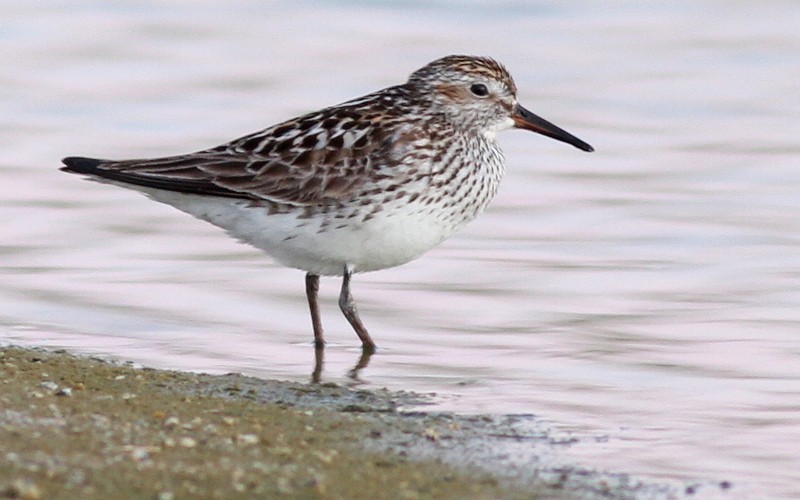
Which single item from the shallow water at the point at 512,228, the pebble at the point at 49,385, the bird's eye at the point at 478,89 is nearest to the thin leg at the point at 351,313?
the shallow water at the point at 512,228

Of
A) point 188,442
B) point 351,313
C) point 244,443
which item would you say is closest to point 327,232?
point 351,313

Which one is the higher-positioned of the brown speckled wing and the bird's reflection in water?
the brown speckled wing

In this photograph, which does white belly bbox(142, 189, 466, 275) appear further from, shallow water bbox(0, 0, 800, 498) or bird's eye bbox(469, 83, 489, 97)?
bird's eye bbox(469, 83, 489, 97)

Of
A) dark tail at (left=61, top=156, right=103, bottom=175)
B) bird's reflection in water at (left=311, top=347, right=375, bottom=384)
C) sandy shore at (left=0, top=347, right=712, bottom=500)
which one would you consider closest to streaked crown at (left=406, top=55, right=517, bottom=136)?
bird's reflection in water at (left=311, top=347, right=375, bottom=384)

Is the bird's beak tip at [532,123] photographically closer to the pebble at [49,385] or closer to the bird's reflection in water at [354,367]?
the bird's reflection in water at [354,367]

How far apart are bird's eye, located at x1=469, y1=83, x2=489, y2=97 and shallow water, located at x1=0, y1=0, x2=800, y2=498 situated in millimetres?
1452

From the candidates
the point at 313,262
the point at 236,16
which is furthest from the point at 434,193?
the point at 236,16

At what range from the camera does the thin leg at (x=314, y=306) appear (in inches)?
423

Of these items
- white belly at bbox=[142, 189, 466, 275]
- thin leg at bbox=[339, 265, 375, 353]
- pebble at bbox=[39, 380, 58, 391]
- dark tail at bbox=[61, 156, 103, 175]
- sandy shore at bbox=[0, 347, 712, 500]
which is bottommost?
sandy shore at bbox=[0, 347, 712, 500]

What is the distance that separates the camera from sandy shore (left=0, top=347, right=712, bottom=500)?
6.31m

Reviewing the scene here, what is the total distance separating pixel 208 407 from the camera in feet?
26.5

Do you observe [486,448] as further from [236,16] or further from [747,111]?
[236,16]

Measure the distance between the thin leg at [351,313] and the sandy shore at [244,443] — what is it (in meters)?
1.35

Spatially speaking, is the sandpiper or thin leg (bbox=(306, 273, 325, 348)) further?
thin leg (bbox=(306, 273, 325, 348))
